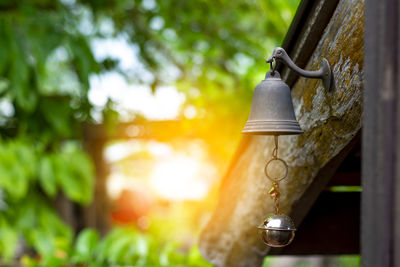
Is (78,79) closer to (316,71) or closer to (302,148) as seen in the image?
(302,148)

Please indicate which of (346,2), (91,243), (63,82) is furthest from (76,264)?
(63,82)

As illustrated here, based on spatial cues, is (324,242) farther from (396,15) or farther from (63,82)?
(63,82)

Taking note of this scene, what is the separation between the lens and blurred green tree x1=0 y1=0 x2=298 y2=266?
2.38m

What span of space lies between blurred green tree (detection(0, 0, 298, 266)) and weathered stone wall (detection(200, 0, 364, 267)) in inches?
45.0

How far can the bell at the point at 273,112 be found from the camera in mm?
938

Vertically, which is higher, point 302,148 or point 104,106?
point 104,106

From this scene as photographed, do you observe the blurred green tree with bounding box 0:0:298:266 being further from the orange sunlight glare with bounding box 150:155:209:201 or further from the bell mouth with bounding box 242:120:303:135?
the bell mouth with bounding box 242:120:303:135

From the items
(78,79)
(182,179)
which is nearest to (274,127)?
(78,79)

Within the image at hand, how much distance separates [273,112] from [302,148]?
219mm

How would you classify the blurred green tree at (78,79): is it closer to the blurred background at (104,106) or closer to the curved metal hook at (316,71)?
the blurred background at (104,106)

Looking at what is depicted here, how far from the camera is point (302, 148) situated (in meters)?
1.13

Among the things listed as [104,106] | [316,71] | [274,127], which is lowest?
[274,127]

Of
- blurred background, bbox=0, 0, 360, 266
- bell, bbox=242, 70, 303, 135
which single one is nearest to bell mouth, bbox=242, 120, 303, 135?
bell, bbox=242, 70, 303, 135

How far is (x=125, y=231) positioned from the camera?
116 inches
